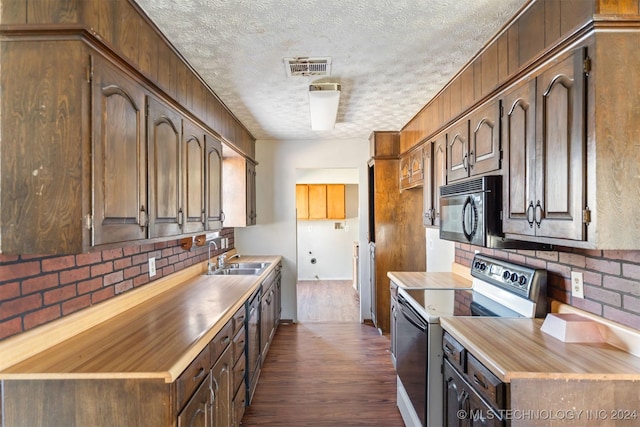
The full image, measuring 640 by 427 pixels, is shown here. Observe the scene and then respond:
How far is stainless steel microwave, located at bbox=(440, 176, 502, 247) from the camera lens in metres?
1.71

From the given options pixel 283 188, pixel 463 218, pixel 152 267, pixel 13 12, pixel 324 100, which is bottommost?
pixel 152 267

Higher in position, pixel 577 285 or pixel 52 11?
pixel 52 11

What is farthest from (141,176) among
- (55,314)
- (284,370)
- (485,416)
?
(284,370)

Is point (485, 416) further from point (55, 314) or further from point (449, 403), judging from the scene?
point (55, 314)

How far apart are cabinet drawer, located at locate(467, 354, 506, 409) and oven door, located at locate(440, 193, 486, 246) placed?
65 centimetres

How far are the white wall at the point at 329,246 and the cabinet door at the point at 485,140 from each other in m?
4.97

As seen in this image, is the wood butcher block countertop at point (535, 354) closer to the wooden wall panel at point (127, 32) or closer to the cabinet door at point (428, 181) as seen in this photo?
the cabinet door at point (428, 181)

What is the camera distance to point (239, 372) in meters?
2.09

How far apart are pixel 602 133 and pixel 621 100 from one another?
142 millimetres

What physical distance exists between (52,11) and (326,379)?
2910 mm

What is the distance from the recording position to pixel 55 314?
4.42 feet

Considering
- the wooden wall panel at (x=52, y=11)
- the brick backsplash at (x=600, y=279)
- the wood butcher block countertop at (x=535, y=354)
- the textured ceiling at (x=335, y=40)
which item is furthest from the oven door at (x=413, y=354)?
the wooden wall panel at (x=52, y=11)

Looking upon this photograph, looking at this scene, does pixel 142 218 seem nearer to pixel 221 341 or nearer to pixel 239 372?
pixel 221 341

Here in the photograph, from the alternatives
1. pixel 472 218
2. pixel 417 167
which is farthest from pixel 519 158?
pixel 417 167
